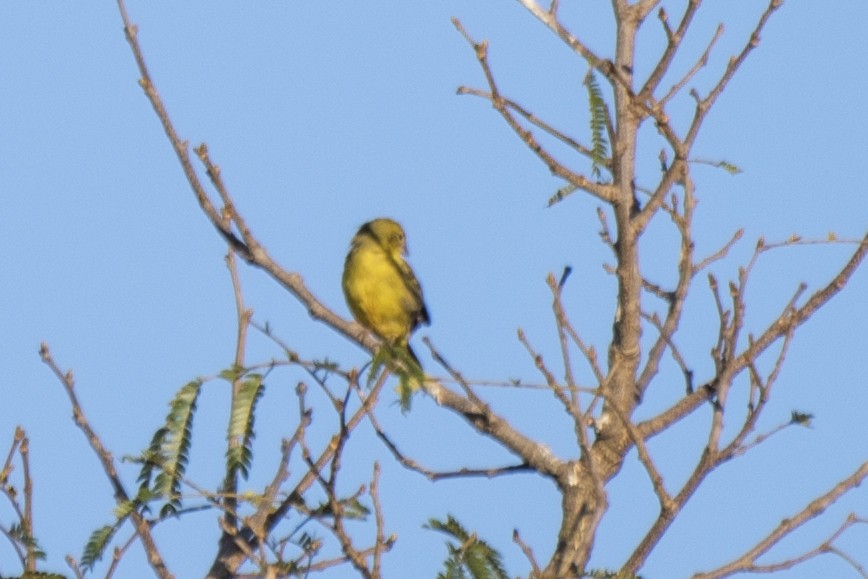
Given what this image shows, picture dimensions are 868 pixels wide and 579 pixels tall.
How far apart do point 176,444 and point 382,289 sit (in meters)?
4.01

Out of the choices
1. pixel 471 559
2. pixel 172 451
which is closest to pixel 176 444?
pixel 172 451

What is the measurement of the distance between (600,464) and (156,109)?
1.80 m

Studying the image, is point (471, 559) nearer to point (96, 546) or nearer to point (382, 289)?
point (96, 546)

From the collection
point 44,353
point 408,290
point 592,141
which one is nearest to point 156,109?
point 44,353

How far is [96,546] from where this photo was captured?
165 inches

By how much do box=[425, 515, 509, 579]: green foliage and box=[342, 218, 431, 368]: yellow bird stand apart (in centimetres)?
385

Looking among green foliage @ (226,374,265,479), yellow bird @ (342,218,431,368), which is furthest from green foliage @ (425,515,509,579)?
yellow bird @ (342,218,431,368)

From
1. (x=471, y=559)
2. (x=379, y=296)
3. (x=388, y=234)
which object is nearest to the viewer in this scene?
(x=471, y=559)

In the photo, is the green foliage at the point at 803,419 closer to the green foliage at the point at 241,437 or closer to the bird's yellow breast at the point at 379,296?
the green foliage at the point at 241,437

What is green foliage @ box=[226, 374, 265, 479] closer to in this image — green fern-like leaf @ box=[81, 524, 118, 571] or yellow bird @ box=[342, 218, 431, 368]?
green fern-like leaf @ box=[81, 524, 118, 571]

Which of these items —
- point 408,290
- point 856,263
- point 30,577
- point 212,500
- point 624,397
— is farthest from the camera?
point 408,290

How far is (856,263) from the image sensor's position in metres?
4.48

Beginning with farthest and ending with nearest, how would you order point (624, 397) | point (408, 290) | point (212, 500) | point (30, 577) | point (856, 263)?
point (408, 290) → point (624, 397) → point (856, 263) → point (212, 500) → point (30, 577)

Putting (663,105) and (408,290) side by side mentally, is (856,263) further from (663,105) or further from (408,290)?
(408,290)
